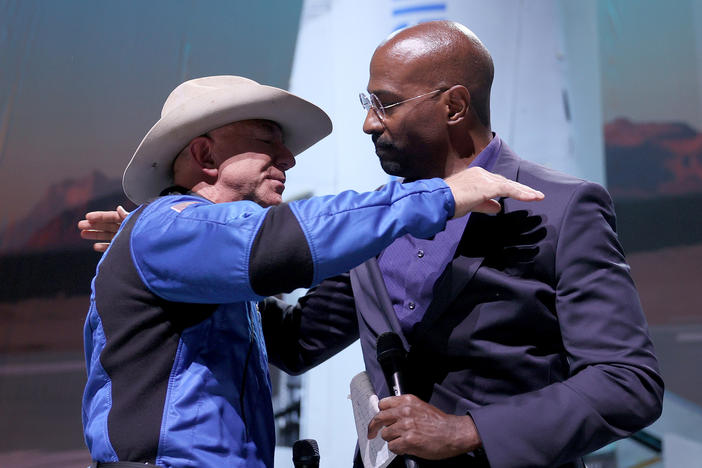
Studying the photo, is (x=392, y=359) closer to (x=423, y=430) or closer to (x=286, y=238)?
(x=423, y=430)

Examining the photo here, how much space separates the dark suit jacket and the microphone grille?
18 cm

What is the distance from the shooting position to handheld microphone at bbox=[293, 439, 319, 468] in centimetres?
141

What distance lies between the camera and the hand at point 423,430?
1.16m

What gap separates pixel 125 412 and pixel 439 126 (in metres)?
0.89

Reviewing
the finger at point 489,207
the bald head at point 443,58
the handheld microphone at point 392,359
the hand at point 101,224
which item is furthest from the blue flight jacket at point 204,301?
the bald head at point 443,58

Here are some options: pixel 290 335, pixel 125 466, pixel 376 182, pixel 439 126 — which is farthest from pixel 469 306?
A: pixel 376 182

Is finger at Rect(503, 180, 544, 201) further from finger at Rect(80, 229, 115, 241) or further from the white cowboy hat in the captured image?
finger at Rect(80, 229, 115, 241)

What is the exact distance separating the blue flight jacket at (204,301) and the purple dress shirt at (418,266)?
0.78ft

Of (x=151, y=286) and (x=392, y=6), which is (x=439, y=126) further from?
(x=392, y=6)

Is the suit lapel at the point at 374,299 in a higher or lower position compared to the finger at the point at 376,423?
higher

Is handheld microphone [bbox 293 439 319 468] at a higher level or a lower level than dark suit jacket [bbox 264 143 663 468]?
lower

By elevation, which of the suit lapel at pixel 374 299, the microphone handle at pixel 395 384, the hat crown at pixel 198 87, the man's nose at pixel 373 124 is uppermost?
the hat crown at pixel 198 87

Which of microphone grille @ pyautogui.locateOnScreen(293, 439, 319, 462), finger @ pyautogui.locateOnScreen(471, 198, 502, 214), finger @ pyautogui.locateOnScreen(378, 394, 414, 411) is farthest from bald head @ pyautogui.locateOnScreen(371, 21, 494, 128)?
microphone grille @ pyautogui.locateOnScreen(293, 439, 319, 462)

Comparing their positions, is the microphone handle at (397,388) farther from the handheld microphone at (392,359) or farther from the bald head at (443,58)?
the bald head at (443,58)
